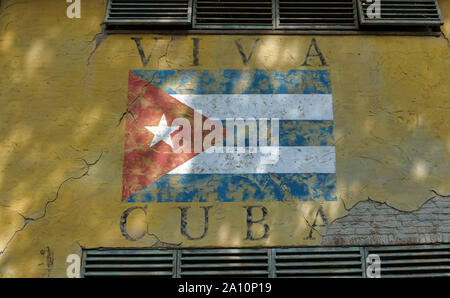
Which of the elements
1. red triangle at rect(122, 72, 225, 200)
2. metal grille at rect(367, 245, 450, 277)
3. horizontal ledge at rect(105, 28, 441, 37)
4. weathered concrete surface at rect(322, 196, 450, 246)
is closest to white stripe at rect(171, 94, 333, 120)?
red triangle at rect(122, 72, 225, 200)

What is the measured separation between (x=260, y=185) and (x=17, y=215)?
2.56 m

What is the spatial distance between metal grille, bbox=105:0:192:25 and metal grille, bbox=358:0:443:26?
6.79 ft

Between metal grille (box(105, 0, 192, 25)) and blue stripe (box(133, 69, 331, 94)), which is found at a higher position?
metal grille (box(105, 0, 192, 25))

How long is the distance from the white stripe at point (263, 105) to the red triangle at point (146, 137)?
0.12m

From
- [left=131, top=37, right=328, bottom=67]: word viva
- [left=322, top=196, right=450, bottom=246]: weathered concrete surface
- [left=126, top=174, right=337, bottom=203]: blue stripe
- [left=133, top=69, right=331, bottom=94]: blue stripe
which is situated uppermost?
[left=131, top=37, right=328, bottom=67]: word viva

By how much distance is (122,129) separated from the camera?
5.35 m

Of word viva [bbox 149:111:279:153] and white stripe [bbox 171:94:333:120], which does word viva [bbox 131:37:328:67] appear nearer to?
white stripe [bbox 171:94:333:120]

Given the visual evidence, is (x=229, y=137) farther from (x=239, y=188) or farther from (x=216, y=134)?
(x=239, y=188)

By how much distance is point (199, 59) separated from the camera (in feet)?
18.4

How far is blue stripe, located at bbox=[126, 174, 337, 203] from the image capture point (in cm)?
511

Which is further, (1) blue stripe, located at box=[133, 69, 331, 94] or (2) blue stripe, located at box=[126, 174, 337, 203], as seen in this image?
(1) blue stripe, located at box=[133, 69, 331, 94]

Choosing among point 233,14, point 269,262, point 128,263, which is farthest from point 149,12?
point 269,262

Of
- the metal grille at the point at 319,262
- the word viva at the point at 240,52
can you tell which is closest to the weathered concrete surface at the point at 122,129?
the word viva at the point at 240,52

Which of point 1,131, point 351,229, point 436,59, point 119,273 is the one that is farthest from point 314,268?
point 1,131
